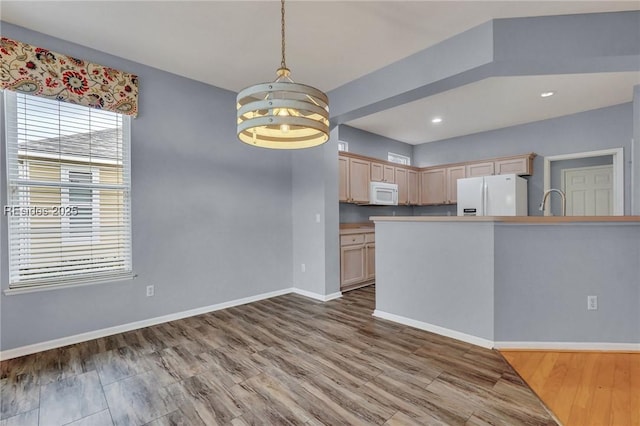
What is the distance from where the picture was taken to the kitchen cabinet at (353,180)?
4.72 m

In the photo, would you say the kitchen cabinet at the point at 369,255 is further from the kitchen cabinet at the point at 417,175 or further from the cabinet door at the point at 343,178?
the cabinet door at the point at 343,178

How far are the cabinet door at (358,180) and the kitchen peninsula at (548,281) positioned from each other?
2.21 metres

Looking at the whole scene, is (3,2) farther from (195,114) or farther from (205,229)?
(205,229)

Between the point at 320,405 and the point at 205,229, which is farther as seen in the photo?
the point at 205,229

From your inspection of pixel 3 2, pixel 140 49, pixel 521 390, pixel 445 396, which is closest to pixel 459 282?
pixel 521 390

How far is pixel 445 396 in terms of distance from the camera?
195 cm

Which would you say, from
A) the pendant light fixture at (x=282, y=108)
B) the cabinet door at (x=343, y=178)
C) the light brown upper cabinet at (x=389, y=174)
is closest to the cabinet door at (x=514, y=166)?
the light brown upper cabinet at (x=389, y=174)

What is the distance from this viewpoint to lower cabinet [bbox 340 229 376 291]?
4.53 m

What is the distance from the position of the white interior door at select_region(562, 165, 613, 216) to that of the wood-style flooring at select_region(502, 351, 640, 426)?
131 inches

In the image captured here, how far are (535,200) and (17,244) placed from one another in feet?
22.5

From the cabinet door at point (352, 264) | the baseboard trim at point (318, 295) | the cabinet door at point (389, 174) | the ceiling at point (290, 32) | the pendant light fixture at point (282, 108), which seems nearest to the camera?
the pendant light fixture at point (282, 108)

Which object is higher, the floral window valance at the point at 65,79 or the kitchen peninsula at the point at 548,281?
the floral window valance at the point at 65,79

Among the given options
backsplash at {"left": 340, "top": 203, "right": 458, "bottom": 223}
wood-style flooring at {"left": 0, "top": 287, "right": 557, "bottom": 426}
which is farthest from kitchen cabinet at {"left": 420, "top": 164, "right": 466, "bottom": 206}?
wood-style flooring at {"left": 0, "top": 287, "right": 557, "bottom": 426}

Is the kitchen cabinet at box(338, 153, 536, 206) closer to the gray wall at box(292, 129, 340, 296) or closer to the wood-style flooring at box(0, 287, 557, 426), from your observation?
the gray wall at box(292, 129, 340, 296)
